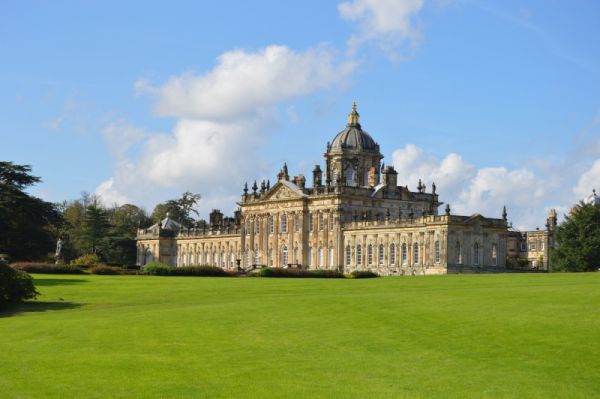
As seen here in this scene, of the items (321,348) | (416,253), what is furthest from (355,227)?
(321,348)

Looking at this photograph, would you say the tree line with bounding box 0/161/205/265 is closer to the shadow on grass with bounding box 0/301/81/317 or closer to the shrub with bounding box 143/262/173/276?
the shrub with bounding box 143/262/173/276

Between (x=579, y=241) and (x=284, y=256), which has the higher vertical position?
(x=579, y=241)

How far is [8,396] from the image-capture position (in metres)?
17.3

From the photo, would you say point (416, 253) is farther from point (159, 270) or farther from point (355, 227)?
point (159, 270)

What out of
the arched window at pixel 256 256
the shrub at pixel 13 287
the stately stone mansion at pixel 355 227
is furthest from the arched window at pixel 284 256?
the shrub at pixel 13 287

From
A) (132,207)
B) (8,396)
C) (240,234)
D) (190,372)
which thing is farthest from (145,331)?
(132,207)

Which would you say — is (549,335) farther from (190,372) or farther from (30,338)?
(30,338)

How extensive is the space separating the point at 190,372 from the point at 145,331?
7207 mm

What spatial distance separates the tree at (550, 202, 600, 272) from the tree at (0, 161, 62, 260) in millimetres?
40963

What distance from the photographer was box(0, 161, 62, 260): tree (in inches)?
3125

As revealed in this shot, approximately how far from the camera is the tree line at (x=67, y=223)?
79938 millimetres

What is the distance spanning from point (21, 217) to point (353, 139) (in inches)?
1503

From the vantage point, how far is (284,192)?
331ft

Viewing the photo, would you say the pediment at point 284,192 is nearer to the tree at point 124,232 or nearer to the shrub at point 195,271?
the tree at point 124,232
